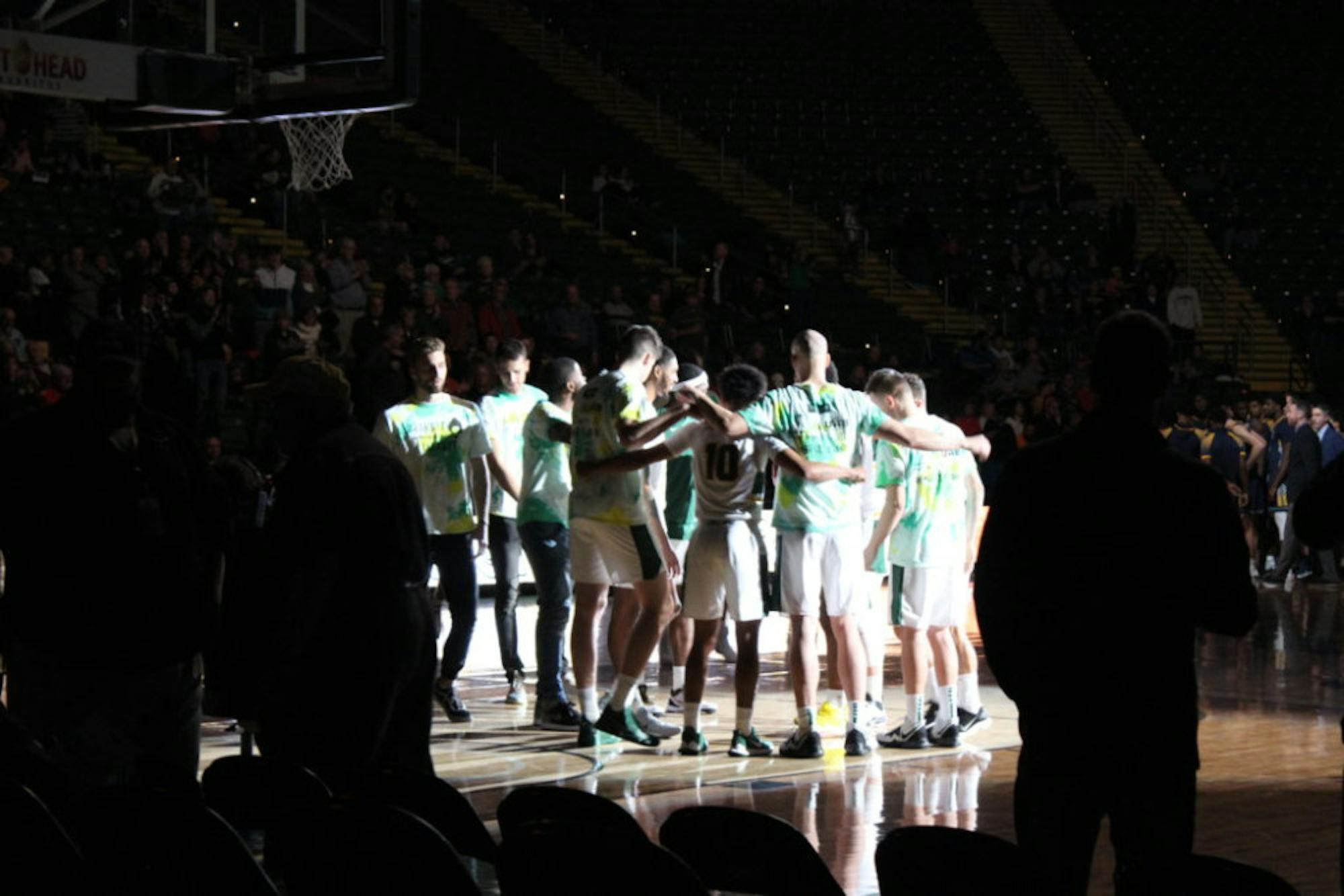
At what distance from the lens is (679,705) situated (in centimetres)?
1056

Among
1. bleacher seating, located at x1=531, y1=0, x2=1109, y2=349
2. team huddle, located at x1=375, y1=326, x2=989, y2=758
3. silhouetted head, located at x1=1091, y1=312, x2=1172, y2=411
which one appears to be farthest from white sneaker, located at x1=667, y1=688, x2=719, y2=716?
bleacher seating, located at x1=531, y1=0, x2=1109, y2=349

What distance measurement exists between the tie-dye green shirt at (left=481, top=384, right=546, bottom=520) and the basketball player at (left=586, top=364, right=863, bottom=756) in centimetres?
175

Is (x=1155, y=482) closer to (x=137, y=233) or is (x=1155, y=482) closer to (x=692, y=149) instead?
(x=137, y=233)

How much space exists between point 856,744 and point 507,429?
9.12ft

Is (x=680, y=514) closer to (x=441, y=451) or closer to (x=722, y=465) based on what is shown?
(x=441, y=451)

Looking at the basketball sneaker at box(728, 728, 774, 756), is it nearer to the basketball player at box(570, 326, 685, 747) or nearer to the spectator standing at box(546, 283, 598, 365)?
the basketball player at box(570, 326, 685, 747)

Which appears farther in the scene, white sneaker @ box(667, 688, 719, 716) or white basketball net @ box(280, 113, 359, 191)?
white basketball net @ box(280, 113, 359, 191)

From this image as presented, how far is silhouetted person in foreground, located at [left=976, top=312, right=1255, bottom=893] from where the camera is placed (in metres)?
3.94

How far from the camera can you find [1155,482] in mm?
4000

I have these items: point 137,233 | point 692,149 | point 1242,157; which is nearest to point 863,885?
point 137,233

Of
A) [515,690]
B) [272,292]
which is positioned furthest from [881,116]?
[515,690]

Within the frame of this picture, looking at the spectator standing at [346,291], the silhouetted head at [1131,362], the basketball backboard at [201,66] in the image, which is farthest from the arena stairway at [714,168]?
the silhouetted head at [1131,362]

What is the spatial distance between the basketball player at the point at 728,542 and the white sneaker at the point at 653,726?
1.03 feet

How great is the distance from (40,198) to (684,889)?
52.5 ft
